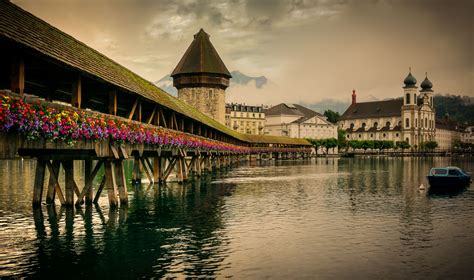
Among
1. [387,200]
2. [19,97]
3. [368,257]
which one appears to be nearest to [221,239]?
[368,257]

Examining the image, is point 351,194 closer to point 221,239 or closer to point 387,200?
point 387,200

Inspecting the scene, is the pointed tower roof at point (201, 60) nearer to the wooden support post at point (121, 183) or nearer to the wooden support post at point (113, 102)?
the wooden support post at point (121, 183)

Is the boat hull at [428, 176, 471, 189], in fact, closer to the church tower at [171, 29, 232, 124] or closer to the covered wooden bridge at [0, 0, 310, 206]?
the covered wooden bridge at [0, 0, 310, 206]

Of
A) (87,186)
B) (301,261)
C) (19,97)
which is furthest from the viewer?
(87,186)

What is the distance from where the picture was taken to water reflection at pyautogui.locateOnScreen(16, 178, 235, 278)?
45.7ft

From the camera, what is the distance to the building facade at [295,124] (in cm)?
17988

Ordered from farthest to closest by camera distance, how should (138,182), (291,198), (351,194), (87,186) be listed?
(138,182) < (351,194) < (291,198) < (87,186)

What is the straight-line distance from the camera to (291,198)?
32.6 m

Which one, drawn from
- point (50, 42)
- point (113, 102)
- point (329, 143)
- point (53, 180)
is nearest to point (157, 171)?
point (53, 180)

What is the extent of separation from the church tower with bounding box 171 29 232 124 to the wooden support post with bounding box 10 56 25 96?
3056 inches

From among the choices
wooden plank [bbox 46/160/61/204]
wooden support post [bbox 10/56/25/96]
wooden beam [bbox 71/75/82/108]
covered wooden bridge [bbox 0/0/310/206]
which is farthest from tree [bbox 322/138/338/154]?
wooden support post [bbox 10/56/25/96]

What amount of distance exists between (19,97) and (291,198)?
2164cm

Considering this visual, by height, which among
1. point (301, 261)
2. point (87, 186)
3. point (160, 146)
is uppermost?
point (160, 146)

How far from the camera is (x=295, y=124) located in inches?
7072
